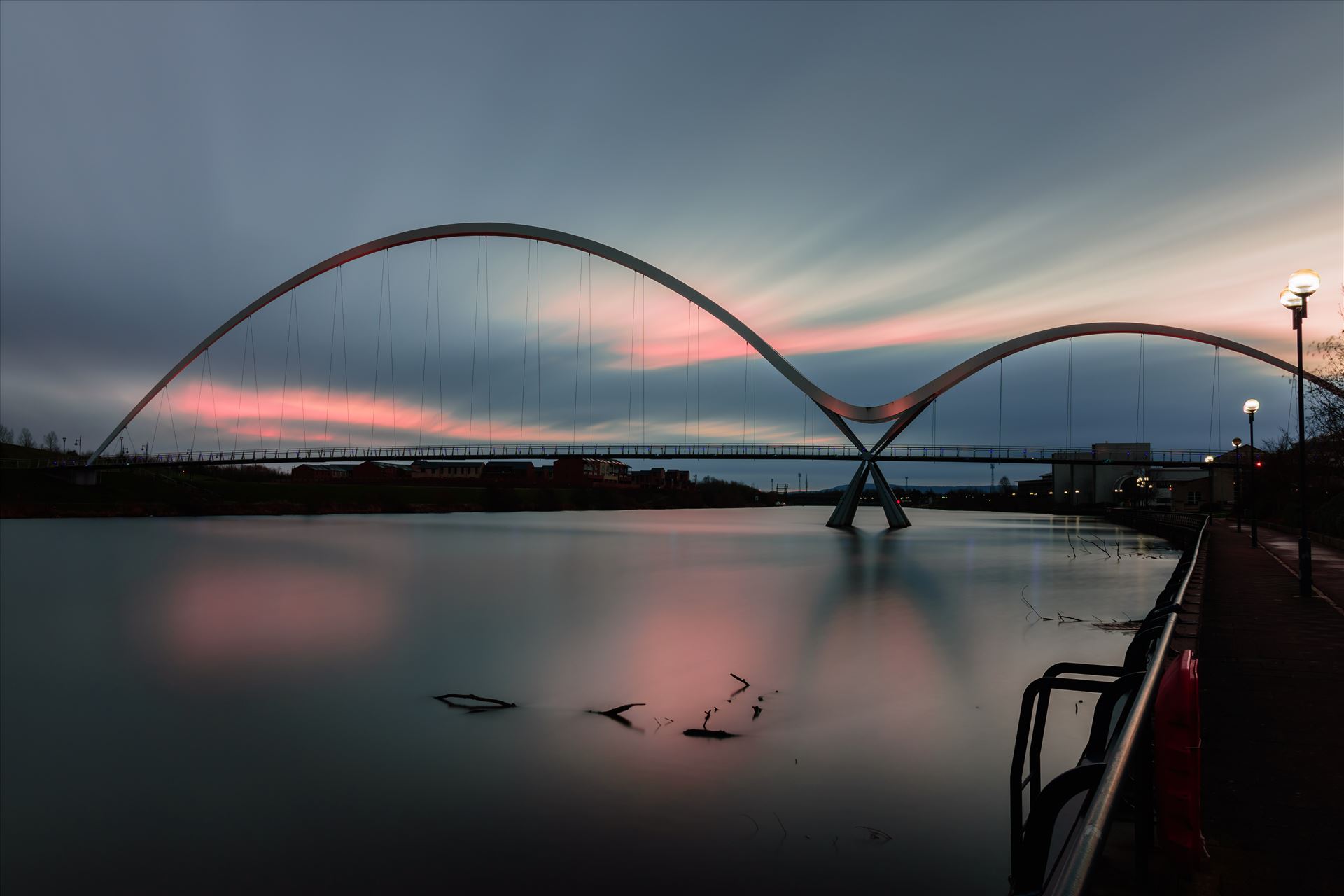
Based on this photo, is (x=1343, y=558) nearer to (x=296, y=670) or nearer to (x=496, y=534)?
(x=296, y=670)

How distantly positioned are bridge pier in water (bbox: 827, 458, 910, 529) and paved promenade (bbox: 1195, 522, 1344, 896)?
3812cm

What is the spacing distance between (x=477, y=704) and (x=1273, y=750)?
8015 mm

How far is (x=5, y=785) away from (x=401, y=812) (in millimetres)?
4005

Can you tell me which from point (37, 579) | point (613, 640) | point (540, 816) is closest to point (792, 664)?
point (613, 640)

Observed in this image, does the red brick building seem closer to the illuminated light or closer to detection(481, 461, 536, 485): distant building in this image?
detection(481, 461, 536, 485): distant building

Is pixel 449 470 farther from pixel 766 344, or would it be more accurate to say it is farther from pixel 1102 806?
pixel 1102 806

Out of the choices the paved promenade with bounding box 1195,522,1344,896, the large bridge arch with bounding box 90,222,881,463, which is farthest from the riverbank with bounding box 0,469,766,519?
the paved promenade with bounding box 1195,522,1344,896

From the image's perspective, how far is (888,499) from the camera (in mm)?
50188

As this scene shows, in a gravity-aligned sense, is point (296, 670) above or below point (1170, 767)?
below

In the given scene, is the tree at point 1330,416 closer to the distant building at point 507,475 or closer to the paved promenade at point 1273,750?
the paved promenade at point 1273,750

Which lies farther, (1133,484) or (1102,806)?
(1133,484)

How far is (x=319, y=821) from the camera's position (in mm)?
5859

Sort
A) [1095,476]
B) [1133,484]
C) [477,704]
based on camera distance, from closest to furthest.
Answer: [477,704] → [1133,484] → [1095,476]

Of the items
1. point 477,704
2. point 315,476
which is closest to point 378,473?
point 315,476
